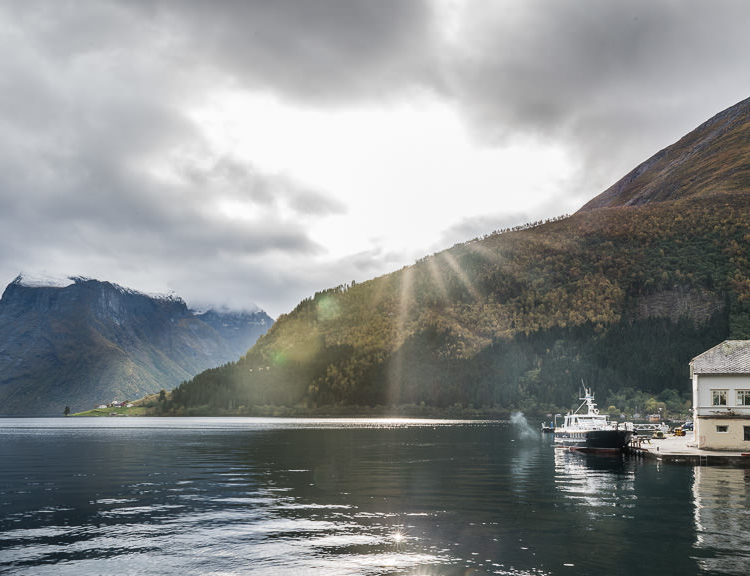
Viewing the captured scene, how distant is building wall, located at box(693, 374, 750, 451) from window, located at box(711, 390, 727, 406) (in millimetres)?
289

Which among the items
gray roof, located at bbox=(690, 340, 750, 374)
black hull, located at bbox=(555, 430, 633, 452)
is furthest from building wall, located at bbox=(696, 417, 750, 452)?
black hull, located at bbox=(555, 430, 633, 452)

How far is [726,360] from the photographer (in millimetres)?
96812

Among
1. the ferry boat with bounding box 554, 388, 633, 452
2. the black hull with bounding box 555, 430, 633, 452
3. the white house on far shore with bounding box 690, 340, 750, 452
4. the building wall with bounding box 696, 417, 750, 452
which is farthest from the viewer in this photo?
the ferry boat with bounding box 554, 388, 633, 452

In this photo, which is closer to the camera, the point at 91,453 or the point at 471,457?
the point at 471,457

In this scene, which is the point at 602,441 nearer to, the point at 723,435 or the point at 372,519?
the point at 723,435

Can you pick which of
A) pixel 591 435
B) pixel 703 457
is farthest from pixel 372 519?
pixel 591 435

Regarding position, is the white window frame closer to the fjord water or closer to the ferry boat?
the fjord water

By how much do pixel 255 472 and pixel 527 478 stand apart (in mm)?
31267

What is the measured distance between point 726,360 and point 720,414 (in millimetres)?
8365

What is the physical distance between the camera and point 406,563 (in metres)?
34.3

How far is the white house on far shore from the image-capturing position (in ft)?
303

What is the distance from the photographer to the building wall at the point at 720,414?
9225cm

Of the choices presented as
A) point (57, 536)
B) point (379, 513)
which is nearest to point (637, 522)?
point (379, 513)

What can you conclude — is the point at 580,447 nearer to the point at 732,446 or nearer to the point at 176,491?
the point at 732,446
